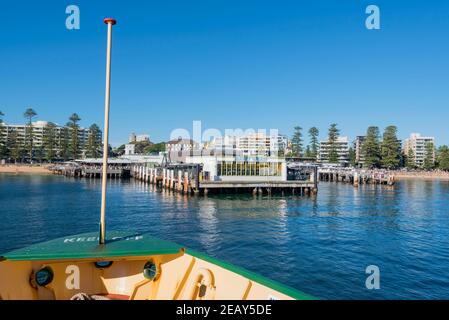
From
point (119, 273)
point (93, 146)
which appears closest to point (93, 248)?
point (119, 273)

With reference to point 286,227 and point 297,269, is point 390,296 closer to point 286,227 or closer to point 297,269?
point 297,269

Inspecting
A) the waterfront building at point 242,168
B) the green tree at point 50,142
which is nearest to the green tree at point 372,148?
the waterfront building at point 242,168

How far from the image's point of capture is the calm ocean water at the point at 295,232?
55.2 feet

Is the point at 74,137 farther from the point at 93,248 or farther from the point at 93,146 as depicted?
the point at 93,248

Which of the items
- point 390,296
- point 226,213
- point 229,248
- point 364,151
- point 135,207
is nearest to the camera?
point 390,296

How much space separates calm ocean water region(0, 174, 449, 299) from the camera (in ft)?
55.2

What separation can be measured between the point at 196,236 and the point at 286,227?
8.42 metres

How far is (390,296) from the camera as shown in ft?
48.4

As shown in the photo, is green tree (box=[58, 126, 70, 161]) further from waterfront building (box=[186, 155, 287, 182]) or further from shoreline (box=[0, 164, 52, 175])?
waterfront building (box=[186, 155, 287, 182])

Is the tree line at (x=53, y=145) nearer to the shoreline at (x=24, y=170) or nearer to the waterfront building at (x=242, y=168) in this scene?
the shoreline at (x=24, y=170)

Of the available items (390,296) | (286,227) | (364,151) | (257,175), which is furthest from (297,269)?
(364,151)

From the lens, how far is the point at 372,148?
427 feet

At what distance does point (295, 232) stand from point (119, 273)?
20.0m

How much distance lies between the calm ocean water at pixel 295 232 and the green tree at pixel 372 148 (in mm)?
88221
